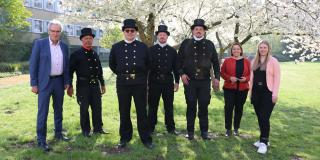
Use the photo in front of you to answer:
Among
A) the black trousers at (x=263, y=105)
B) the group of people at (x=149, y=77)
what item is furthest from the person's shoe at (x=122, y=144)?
the black trousers at (x=263, y=105)

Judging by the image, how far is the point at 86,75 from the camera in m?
7.58

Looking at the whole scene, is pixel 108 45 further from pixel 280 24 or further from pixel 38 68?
pixel 38 68

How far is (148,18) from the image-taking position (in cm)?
A: 1332

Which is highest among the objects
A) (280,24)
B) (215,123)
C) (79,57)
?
(280,24)

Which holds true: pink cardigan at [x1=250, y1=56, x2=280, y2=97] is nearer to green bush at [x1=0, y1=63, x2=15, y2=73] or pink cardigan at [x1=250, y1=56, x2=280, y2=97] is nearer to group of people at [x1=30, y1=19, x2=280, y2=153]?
group of people at [x1=30, y1=19, x2=280, y2=153]

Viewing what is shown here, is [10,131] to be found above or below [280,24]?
below

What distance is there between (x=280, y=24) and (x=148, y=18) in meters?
4.43

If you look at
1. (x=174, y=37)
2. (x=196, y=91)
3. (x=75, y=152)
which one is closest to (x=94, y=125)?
(x=75, y=152)

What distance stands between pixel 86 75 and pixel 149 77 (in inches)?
48.8

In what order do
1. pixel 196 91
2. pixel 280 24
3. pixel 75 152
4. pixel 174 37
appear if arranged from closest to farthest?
pixel 75 152, pixel 196 91, pixel 280 24, pixel 174 37

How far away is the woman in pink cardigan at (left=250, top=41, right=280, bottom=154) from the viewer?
701 centimetres

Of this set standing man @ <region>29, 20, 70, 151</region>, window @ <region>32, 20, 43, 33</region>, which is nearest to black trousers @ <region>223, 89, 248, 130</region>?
standing man @ <region>29, 20, 70, 151</region>

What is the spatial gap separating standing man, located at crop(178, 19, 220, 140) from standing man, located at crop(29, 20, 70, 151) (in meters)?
2.26

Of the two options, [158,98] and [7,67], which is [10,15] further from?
[158,98]
